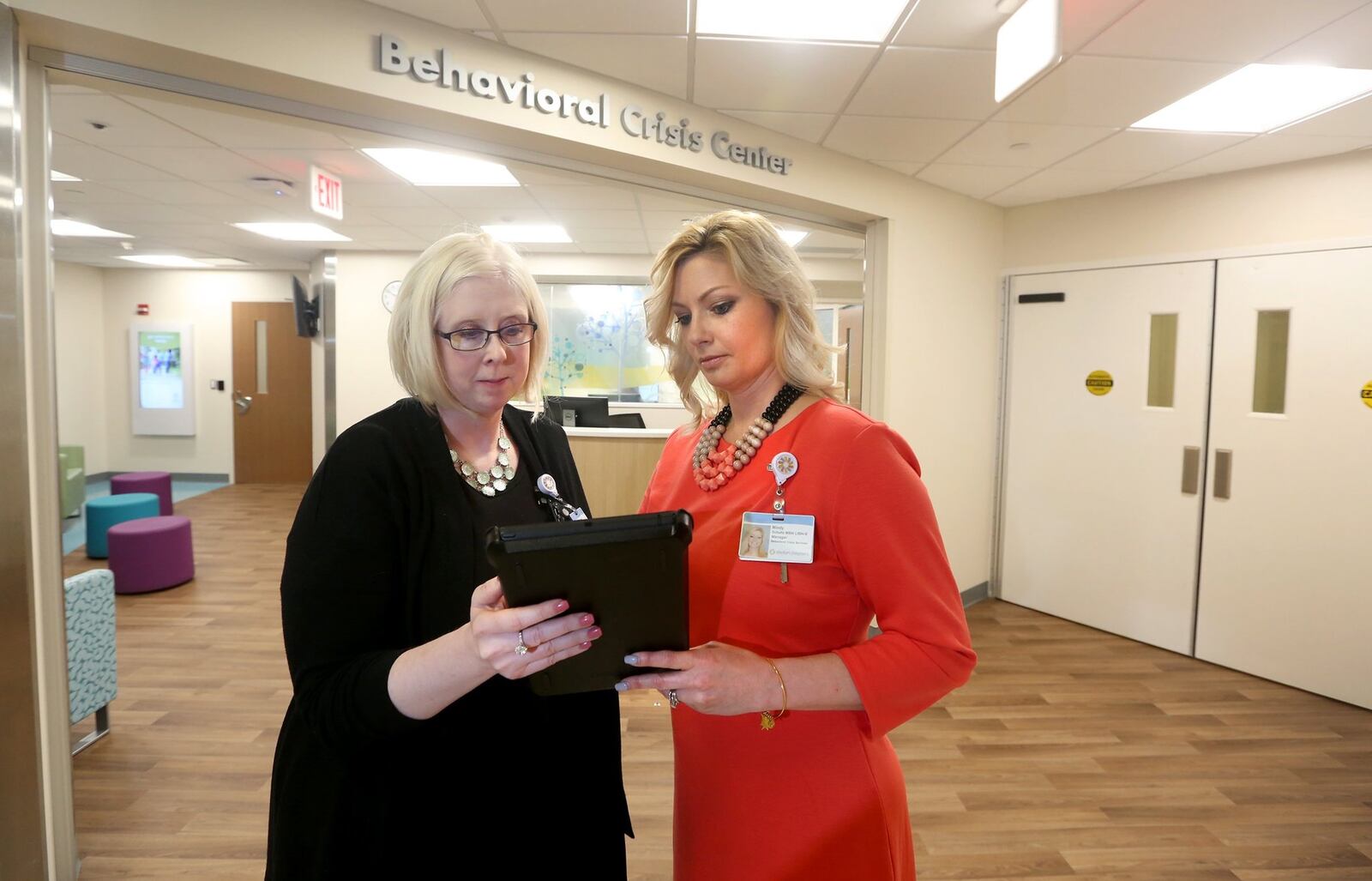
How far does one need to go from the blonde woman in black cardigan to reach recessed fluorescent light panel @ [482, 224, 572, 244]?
5.72m

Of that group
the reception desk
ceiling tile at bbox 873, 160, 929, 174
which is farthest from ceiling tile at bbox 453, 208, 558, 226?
ceiling tile at bbox 873, 160, 929, 174

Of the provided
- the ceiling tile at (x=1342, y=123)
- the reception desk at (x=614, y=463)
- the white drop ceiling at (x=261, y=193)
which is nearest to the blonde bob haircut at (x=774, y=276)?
the white drop ceiling at (x=261, y=193)

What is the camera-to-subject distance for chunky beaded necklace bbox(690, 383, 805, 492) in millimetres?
1207

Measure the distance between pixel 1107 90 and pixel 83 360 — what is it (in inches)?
467

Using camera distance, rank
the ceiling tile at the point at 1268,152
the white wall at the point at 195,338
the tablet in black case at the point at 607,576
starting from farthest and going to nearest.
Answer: the white wall at the point at 195,338 → the ceiling tile at the point at 1268,152 → the tablet in black case at the point at 607,576

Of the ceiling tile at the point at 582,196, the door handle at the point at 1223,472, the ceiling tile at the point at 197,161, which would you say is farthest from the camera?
the ceiling tile at the point at 582,196

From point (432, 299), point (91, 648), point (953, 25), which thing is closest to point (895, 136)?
point (953, 25)

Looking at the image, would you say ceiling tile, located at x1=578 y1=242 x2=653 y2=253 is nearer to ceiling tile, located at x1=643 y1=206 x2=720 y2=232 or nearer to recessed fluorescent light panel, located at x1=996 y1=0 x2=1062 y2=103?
ceiling tile, located at x1=643 y1=206 x2=720 y2=232

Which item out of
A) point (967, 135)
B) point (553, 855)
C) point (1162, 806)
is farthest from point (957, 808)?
point (967, 135)

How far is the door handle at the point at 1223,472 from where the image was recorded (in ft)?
13.8

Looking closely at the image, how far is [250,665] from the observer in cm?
389

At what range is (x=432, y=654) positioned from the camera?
897mm

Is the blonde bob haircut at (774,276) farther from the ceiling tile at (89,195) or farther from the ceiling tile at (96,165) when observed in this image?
the ceiling tile at (89,195)

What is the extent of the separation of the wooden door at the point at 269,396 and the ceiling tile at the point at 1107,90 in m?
9.50
